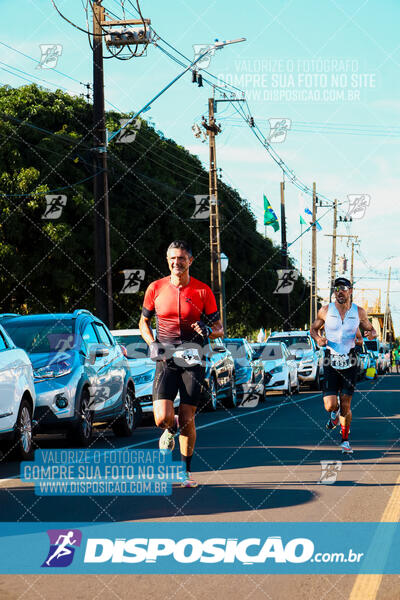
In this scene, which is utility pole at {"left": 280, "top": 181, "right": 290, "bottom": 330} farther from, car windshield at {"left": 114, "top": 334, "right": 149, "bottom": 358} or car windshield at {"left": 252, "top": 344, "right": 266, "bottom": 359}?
car windshield at {"left": 114, "top": 334, "right": 149, "bottom": 358}

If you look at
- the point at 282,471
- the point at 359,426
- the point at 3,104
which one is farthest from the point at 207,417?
the point at 3,104

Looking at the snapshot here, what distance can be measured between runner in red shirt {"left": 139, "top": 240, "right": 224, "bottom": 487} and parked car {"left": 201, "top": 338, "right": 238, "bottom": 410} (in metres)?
10.6

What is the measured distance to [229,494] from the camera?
29.2 ft

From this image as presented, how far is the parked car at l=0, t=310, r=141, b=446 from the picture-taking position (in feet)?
41.1

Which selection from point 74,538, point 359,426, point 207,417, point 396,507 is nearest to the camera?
point 74,538

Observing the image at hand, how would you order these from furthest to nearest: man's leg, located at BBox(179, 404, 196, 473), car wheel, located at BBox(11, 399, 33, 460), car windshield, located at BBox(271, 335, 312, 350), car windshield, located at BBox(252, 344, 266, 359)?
car windshield, located at BBox(271, 335, 312, 350) < car windshield, located at BBox(252, 344, 266, 359) < car wheel, located at BBox(11, 399, 33, 460) < man's leg, located at BBox(179, 404, 196, 473)

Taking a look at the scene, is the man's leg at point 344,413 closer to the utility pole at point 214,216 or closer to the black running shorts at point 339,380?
the black running shorts at point 339,380

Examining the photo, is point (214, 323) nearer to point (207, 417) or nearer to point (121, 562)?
point (121, 562)

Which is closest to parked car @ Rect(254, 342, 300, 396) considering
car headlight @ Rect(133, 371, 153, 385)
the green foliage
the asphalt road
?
the green foliage

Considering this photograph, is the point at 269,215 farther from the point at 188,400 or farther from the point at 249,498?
the point at 249,498

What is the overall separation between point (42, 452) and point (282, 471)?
11.6 ft

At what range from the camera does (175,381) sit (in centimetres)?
899

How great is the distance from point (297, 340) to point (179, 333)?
25.1 m

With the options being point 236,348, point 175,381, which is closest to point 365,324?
point 175,381
